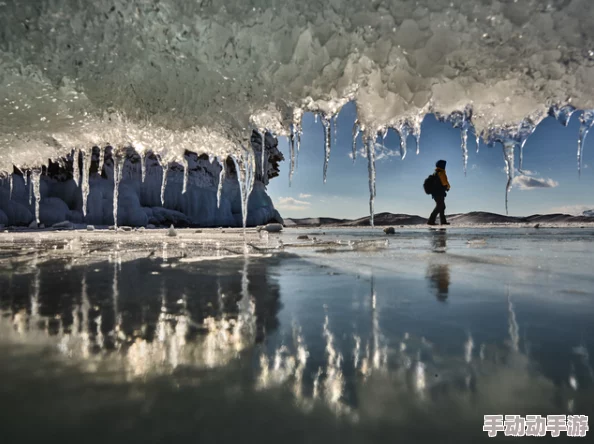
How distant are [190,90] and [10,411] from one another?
3704 millimetres

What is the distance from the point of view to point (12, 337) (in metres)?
0.92

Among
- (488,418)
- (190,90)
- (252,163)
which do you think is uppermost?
(190,90)

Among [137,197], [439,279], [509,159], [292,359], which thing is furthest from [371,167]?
[137,197]

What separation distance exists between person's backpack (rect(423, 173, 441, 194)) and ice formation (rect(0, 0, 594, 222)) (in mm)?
7620

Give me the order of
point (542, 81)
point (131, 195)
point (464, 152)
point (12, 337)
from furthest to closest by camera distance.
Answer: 1. point (131, 195)
2. point (464, 152)
3. point (542, 81)
4. point (12, 337)

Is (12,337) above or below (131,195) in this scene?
below

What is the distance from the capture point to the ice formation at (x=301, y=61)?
101 inches

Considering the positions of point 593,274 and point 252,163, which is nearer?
point 593,274

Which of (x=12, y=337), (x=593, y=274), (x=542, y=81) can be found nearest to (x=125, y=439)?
(x=12, y=337)

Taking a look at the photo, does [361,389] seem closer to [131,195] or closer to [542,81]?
[542,81]

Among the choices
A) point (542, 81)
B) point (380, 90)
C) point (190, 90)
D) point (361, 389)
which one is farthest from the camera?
point (190, 90)

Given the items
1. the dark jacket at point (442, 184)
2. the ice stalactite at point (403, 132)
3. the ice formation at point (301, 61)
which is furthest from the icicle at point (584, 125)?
the dark jacket at point (442, 184)

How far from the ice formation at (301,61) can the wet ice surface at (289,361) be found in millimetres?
2022

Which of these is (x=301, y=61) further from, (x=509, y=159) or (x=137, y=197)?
(x=137, y=197)
